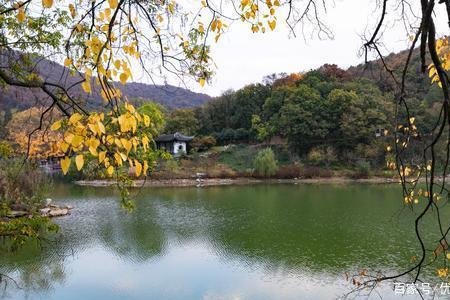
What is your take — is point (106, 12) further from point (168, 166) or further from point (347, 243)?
point (168, 166)

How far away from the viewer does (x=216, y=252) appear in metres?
8.46

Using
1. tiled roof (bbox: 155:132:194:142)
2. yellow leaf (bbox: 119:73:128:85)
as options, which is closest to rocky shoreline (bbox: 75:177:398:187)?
tiled roof (bbox: 155:132:194:142)

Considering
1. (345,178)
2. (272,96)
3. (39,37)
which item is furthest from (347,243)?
(272,96)

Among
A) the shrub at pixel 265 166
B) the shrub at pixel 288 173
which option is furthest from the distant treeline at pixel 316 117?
the shrub at pixel 265 166

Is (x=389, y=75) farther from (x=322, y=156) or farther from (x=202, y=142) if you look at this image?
(x=202, y=142)

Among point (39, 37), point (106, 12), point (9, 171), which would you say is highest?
point (39, 37)

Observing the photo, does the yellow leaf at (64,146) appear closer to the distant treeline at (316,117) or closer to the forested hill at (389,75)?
the forested hill at (389,75)

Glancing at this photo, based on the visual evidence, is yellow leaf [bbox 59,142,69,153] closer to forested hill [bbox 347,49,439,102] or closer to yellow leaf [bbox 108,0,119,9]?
yellow leaf [bbox 108,0,119,9]

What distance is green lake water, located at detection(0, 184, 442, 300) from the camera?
258 inches

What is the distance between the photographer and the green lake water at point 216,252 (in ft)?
21.5

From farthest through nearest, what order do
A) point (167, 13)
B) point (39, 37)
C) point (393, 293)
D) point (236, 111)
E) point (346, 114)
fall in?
point (236, 111) → point (346, 114) → point (393, 293) → point (39, 37) → point (167, 13)

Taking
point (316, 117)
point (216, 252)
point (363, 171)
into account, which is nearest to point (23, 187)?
point (216, 252)

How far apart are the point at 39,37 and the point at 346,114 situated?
21.9 metres

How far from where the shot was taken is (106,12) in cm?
114
